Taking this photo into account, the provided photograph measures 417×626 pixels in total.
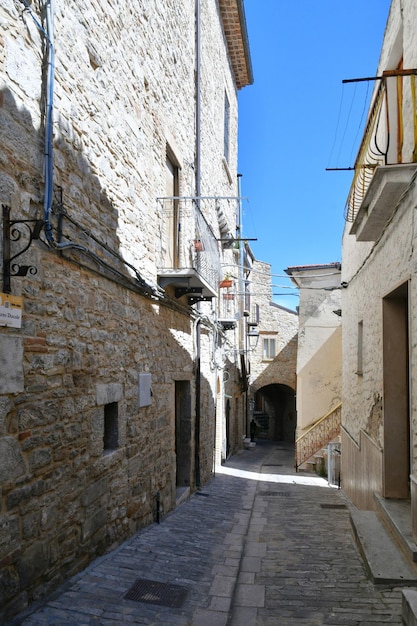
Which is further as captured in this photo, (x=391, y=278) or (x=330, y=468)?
(x=330, y=468)

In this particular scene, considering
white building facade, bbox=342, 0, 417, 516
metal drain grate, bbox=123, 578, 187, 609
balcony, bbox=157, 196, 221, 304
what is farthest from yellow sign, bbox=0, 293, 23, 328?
balcony, bbox=157, 196, 221, 304

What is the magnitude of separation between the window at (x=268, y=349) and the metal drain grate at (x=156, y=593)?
67.9 feet

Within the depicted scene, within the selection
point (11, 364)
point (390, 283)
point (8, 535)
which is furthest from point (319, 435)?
point (11, 364)

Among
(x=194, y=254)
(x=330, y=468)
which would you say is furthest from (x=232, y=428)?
(x=194, y=254)

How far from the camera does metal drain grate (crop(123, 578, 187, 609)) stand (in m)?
4.05

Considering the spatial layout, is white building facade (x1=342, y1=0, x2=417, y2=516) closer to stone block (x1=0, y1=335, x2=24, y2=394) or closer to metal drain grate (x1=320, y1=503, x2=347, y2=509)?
metal drain grate (x1=320, y1=503, x2=347, y2=509)

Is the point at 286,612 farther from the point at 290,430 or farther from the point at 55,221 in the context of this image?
the point at 290,430

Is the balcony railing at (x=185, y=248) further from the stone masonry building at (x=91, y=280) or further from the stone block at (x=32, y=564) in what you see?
the stone block at (x=32, y=564)

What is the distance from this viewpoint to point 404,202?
5254mm

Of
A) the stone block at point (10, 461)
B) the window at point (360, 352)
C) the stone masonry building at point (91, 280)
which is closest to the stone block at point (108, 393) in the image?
the stone masonry building at point (91, 280)

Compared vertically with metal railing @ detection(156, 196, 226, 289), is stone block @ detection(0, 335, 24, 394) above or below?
below

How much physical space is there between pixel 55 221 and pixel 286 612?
3.58m

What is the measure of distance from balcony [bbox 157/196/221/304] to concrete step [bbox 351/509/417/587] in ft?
12.5

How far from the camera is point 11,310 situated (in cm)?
339
